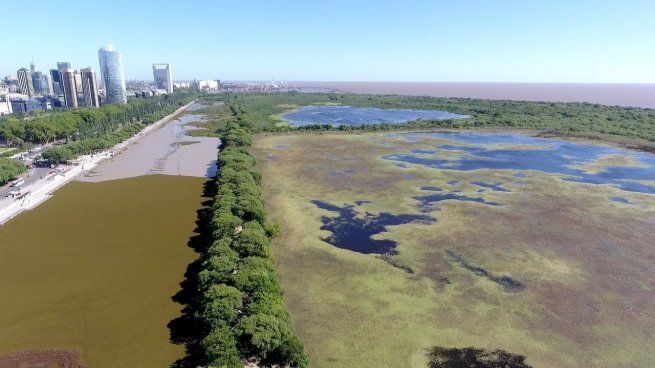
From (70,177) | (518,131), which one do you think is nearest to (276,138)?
(70,177)

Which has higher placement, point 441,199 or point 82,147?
point 82,147

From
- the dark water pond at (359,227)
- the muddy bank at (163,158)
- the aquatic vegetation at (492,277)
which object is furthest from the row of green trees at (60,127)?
the aquatic vegetation at (492,277)

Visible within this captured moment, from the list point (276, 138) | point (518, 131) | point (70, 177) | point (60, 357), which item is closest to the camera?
point (60, 357)

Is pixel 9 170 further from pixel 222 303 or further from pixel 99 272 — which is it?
pixel 222 303

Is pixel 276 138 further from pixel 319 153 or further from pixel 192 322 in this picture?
pixel 192 322

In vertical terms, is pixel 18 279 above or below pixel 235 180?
below

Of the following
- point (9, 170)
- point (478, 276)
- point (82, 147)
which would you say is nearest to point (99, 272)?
point (478, 276)
